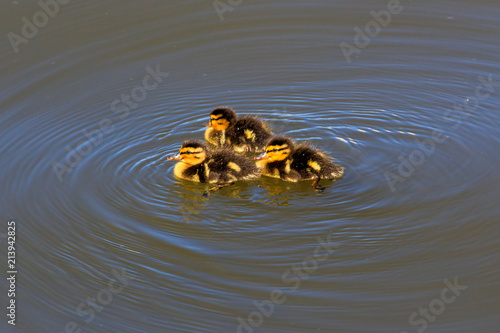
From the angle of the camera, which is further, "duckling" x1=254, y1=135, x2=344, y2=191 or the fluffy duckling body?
the fluffy duckling body

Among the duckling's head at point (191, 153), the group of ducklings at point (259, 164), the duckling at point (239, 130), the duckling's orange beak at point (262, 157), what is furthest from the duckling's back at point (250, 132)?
the duckling's head at point (191, 153)

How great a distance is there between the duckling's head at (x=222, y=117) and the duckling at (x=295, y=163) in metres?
0.56

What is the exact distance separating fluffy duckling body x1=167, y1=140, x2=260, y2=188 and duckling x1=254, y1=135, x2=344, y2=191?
149mm

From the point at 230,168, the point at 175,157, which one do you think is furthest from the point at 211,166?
the point at 175,157

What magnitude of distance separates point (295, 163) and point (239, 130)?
88 centimetres

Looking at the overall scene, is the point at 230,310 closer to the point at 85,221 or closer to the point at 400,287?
the point at 400,287

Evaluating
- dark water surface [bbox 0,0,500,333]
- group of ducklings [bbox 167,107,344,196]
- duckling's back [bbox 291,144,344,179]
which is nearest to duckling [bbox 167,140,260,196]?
group of ducklings [bbox 167,107,344,196]

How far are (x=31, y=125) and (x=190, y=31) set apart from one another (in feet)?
8.12

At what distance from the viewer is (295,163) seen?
6387 mm

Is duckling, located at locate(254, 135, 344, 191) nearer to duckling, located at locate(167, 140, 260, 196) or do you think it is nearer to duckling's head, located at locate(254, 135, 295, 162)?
duckling's head, located at locate(254, 135, 295, 162)

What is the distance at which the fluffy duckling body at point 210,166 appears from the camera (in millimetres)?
6480

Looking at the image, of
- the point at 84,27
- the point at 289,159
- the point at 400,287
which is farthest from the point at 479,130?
the point at 84,27

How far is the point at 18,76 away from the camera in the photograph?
820 centimetres

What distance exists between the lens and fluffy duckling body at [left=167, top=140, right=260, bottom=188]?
6.48 metres
